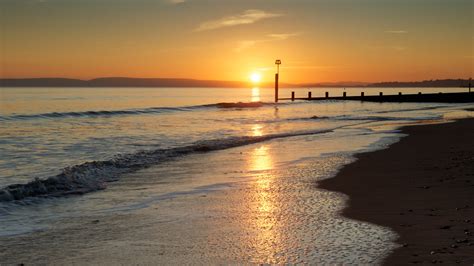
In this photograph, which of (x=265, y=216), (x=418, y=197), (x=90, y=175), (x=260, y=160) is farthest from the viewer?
(x=260, y=160)

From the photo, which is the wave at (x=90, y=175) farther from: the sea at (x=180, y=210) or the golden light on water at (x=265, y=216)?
the golden light on water at (x=265, y=216)

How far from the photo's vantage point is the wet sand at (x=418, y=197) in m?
5.48

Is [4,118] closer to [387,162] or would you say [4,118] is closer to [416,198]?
[387,162]

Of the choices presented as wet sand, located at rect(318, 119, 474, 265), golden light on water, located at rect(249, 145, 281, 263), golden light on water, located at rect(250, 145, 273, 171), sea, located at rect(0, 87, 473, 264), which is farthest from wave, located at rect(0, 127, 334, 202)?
wet sand, located at rect(318, 119, 474, 265)

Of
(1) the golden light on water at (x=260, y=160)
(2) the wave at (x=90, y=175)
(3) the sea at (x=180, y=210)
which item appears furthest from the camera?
(1) the golden light on water at (x=260, y=160)

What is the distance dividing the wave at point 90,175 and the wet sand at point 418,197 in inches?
196

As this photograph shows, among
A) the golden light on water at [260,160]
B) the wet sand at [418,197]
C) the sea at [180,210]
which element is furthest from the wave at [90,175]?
the wet sand at [418,197]

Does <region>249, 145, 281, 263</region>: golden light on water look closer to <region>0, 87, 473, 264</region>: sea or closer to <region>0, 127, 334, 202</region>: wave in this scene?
<region>0, 87, 473, 264</region>: sea

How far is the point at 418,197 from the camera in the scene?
327 inches

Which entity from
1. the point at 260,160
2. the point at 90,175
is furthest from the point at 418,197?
the point at 90,175

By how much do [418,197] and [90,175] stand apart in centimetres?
718

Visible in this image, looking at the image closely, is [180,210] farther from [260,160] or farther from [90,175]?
[260,160]

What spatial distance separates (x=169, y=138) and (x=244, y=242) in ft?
52.2

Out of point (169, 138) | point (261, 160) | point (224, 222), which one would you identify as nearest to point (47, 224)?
point (224, 222)
